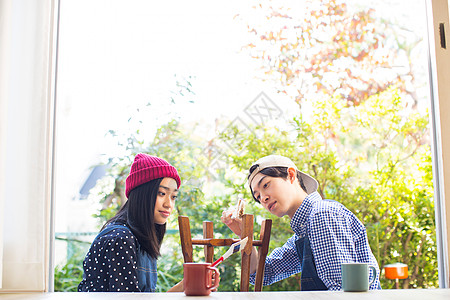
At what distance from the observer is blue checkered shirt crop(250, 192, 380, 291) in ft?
5.61

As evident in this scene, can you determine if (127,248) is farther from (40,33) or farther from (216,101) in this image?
(216,101)

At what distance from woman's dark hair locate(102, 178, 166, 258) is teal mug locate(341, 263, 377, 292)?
86 centimetres

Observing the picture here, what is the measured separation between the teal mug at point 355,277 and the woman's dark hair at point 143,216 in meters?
0.86

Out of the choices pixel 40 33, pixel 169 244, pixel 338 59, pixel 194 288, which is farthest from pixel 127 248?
pixel 338 59

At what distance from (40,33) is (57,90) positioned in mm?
189

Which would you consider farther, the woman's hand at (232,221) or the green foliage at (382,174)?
the green foliage at (382,174)

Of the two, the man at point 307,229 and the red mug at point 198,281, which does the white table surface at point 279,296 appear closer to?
the red mug at point 198,281

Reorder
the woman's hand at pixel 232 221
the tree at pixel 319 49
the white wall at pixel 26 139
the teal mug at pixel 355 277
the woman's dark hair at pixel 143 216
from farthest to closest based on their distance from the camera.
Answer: the tree at pixel 319 49
the woman's hand at pixel 232 221
the woman's dark hair at pixel 143 216
the white wall at pixel 26 139
the teal mug at pixel 355 277

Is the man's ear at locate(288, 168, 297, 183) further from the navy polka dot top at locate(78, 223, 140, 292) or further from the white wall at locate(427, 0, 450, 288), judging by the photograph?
the navy polka dot top at locate(78, 223, 140, 292)

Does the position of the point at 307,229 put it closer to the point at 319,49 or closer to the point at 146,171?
the point at 146,171

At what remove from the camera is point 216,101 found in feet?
12.9

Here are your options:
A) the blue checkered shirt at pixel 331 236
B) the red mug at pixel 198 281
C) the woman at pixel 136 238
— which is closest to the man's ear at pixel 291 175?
the blue checkered shirt at pixel 331 236

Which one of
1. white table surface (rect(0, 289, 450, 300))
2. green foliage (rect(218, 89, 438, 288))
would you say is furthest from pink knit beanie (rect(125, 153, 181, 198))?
green foliage (rect(218, 89, 438, 288))

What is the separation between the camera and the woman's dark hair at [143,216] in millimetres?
1954
